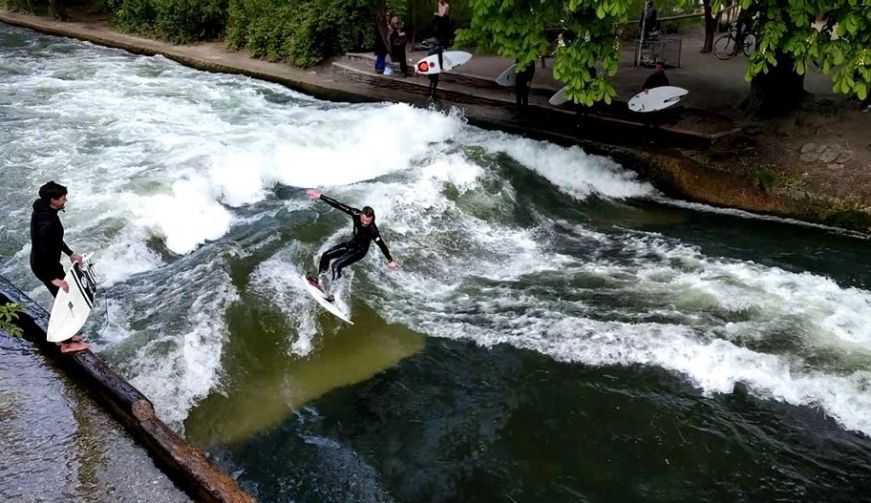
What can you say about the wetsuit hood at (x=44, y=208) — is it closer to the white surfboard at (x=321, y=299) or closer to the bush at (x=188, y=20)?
the white surfboard at (x=321, y=299)

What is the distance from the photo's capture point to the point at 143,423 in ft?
19.8

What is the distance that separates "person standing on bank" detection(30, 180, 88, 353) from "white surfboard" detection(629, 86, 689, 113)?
1060 centimetres

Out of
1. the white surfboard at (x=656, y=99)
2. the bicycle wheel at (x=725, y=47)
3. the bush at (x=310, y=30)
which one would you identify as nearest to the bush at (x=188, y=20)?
the bush at (x=310, y=30)

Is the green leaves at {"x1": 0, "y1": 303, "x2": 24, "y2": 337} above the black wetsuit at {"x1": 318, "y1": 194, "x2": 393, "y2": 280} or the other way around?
above

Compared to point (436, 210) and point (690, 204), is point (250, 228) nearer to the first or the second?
point (436, 210)

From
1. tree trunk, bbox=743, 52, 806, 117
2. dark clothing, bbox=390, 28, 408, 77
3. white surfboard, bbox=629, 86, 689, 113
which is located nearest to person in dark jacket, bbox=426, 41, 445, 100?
dark clothing, bbox=390, 28, 408, 77

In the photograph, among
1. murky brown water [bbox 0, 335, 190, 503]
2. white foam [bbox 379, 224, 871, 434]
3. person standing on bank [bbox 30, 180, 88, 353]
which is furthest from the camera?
white foam [bbox 379, 224, 871, 434]

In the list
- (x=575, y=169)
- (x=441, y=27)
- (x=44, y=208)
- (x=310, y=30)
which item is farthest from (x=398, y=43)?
(x=44, y=208)

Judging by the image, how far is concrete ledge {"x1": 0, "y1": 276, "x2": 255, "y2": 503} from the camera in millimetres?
5500

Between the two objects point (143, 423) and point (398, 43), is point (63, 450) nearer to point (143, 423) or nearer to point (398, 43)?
point (143, 423)

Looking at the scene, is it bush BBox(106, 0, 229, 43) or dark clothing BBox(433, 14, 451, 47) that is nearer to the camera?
dark clothing BBox(433, 14, 451, 47)

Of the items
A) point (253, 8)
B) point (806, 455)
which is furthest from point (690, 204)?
point (253, 8)

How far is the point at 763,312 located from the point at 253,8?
66.8 feet

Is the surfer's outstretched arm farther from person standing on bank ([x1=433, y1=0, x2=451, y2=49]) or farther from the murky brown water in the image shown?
person standing on bank ([x1=433, y1=0, x2=451, y2=49])
